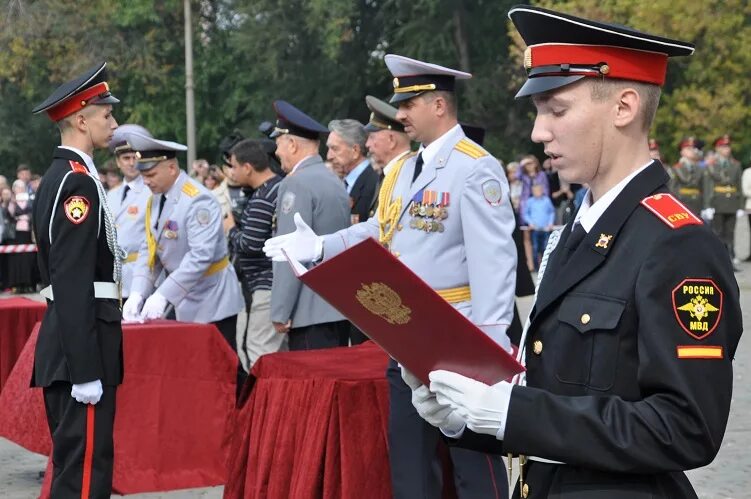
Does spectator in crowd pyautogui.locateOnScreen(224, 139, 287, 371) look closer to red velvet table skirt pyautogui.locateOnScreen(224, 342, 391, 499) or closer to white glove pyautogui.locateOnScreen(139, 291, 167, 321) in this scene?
white glove pyautogui.locateOnScreen(139, 291, 167, 321)

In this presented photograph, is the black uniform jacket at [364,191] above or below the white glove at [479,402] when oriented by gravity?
below

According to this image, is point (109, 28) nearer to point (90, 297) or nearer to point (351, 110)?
point (351, 110)

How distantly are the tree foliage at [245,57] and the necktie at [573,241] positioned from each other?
34.6 m

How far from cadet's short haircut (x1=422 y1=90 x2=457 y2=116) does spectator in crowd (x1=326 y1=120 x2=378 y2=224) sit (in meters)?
4.00

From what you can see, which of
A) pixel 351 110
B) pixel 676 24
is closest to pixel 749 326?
pixel 676 24

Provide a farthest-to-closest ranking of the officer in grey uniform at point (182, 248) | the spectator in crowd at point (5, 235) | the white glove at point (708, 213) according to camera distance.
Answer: the white glove at point (708, 213), the spectator in crowd at point (5, 235), the officer in grey uniform at point (182, 248)

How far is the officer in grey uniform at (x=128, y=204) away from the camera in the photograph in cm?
820

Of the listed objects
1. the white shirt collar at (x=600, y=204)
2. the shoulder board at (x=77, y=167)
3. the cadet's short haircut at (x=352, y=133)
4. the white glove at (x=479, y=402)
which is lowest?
the cadet's short haircut at (x=352, y=133)

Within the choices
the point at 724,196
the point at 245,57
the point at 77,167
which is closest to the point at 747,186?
the point at 724,196

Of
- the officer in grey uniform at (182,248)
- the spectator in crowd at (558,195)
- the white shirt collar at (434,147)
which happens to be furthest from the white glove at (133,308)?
the spectator in crowd at (558,195)

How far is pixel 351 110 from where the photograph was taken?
137ft

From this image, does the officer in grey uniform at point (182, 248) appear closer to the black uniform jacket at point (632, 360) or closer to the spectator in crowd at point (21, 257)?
the black uniform jacket at point (632, 360)

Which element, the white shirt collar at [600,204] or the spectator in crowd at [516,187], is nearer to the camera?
the white shirt collar at [600,204]

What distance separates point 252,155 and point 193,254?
882 mm
